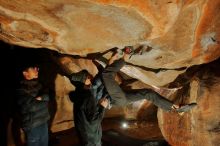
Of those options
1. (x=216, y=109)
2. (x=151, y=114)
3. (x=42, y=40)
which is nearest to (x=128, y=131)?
(x=151, y=114)

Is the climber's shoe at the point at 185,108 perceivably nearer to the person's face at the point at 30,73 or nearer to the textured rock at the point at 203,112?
the textured rock at the point at 203,112

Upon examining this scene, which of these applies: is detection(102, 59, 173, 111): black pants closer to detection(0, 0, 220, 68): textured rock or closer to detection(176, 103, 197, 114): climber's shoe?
detection(176, 103, 197, 114): climber's shoe

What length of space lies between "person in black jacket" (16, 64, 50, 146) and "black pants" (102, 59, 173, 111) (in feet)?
3.77

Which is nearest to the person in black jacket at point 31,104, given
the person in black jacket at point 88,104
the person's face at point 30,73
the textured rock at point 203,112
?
the person's face at point 30,73

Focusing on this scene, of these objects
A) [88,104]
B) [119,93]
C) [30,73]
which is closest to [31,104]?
[30,73]

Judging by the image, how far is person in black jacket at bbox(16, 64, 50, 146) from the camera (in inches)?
198

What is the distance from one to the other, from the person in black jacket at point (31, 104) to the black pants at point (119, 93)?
115 centimetres

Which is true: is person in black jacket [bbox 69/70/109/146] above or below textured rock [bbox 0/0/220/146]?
below

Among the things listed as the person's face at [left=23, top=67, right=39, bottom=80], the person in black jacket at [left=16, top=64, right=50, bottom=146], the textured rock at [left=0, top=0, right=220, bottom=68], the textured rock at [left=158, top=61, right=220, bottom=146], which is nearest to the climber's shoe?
the textured rock at [left=158, top=61, right=220, bottom=146]

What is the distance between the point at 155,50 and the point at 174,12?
1515mm

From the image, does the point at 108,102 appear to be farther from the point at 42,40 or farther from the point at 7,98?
the point at 7,98

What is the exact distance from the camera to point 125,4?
3.48 meters

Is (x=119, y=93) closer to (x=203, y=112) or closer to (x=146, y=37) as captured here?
(x=146, y=37)

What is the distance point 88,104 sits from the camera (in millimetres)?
5004
